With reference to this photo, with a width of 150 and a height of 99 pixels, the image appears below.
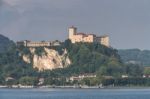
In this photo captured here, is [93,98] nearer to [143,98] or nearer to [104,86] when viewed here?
[143,98]

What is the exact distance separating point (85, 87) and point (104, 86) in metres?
5.48

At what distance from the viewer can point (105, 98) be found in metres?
119

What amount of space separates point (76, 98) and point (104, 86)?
82.5m

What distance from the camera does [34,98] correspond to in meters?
118

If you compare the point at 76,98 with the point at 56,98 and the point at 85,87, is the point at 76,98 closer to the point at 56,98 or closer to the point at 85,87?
the point at 56,98

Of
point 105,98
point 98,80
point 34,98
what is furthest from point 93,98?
point 98,80

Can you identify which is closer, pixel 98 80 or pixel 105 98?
pixel 105 98

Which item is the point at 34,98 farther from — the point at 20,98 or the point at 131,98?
the point at 131,98

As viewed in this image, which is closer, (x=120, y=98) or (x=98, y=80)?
(x=120, y=98)

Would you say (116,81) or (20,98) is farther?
(116,81)

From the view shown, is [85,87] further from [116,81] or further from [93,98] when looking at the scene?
[93,98]

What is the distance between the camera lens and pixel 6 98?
120m

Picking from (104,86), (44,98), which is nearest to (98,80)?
(104,86)

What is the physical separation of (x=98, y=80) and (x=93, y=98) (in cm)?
8014
